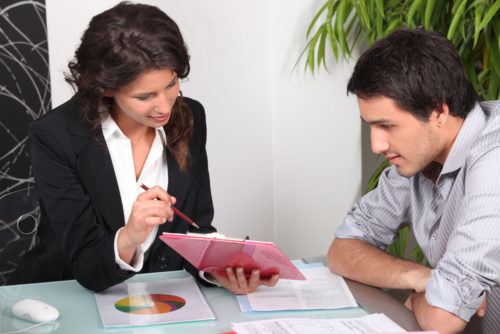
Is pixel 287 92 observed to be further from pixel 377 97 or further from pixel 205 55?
pixel 377 97

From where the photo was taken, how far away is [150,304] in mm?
1444

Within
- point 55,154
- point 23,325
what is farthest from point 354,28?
point 23,325

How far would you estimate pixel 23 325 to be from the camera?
1349 millimetres

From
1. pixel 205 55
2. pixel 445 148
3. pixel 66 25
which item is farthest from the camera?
pixel 205 55

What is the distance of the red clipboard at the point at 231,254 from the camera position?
4.33ft

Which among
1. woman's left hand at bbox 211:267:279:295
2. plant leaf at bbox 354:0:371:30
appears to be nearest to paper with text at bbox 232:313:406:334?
woman's left hand at bbox 211:267:279:295

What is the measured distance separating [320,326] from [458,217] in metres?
0.44

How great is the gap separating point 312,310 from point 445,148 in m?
0.53

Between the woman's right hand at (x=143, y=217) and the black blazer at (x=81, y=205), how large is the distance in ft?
0.15

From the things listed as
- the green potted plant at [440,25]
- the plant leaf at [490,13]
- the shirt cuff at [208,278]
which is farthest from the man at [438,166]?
the green potted plant at [440,25]

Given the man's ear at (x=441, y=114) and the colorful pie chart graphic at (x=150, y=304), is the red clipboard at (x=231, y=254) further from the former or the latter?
the man's ear at (x=441, y=114)

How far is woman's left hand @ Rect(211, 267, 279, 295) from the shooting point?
4.87ft

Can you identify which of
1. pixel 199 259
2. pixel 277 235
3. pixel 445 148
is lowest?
pixel 277 235

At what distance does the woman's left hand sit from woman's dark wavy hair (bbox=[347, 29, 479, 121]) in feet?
1.68
